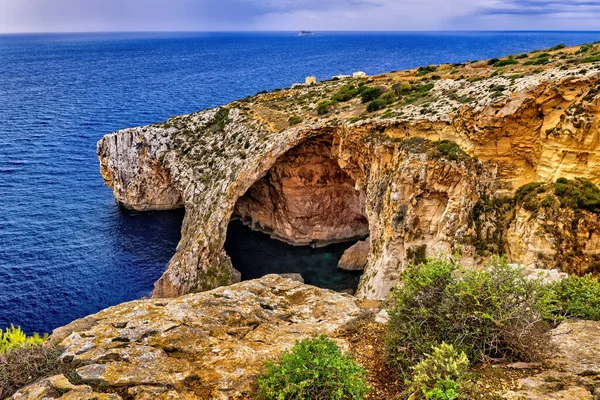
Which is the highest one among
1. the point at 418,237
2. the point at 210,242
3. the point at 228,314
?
the point at 228,314

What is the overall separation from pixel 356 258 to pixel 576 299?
3173cm

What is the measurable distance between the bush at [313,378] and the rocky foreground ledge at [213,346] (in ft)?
5.25

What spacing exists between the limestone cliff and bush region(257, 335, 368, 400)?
2186 centimetres

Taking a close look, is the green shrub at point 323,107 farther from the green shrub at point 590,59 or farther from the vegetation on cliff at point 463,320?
the vegetation on cliff at point 463,320

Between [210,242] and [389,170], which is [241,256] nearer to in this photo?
[210,242]

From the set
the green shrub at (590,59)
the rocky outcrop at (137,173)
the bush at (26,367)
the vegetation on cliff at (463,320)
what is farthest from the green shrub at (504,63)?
the bush at (26,367)

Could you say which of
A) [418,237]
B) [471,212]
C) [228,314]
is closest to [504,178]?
[471,212]

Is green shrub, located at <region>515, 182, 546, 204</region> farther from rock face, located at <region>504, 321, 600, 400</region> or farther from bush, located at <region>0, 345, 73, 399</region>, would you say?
bush, located at <region>0, 345, 73, 399</region>

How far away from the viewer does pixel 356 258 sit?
155 ft

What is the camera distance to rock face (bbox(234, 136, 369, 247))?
52.3 m

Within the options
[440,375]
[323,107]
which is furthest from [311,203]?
[440,375]

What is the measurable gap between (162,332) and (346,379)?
25.3 feet

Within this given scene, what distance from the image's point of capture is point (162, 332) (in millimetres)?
14922

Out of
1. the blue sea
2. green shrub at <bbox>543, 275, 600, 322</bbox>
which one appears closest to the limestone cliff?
the blue sea
